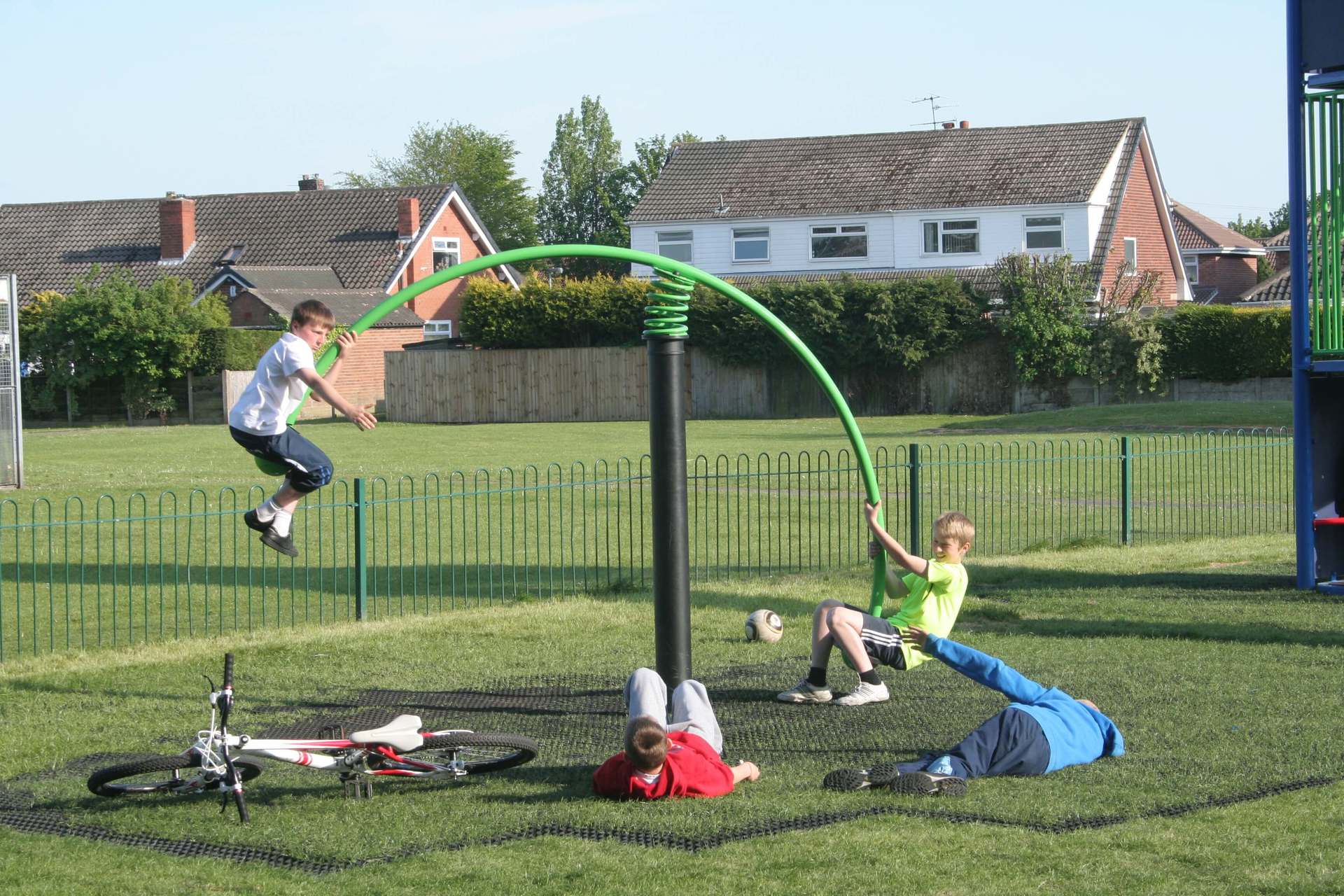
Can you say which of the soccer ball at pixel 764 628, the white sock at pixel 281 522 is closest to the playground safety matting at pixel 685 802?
the white sock at pixel 281 522

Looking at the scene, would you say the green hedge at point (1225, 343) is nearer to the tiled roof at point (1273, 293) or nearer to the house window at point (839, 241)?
the house window at point (839, 241)

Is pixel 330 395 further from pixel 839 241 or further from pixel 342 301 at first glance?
pixel 342 301

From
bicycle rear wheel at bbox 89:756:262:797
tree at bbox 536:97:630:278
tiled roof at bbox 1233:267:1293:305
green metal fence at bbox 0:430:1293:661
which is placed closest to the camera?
bicycle rear wheel at bbox 89:756:262:797

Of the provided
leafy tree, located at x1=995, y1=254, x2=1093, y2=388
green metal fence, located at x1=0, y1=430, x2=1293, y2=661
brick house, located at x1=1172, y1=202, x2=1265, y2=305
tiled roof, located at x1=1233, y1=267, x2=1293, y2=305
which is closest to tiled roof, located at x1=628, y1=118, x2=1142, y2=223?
leafy tree, located at x1=995, y1=254, x2=1093, y2=388

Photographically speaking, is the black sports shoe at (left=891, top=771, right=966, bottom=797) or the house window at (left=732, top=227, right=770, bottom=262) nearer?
the black sports shoe at (left=891, top=771, right=966, bottom=797)

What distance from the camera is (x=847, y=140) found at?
52.3m

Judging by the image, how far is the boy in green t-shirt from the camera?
8.61 meters

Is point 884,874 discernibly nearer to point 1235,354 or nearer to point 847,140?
point 1235,354

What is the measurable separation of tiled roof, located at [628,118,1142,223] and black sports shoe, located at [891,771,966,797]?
41590 millimetres

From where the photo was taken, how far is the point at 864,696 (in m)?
9.00

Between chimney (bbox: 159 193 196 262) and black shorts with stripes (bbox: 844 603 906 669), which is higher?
chimney (bbox: 159 193 196 262)

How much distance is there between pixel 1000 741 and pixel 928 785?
0.55 meters

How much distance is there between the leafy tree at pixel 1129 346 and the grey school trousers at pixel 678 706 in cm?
3553

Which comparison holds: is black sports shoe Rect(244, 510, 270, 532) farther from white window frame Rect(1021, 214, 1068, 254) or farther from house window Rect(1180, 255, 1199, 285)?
house window Rect(1180, 255, 1199, 285)
